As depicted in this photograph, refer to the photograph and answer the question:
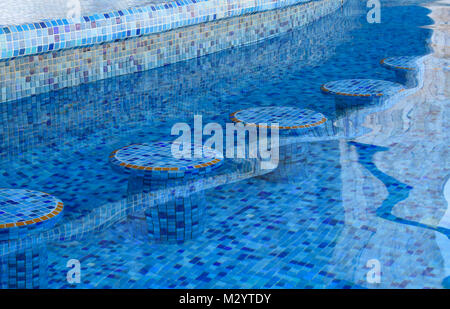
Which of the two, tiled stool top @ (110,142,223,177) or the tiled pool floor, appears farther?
the tiled pool floor

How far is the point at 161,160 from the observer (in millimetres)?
4473

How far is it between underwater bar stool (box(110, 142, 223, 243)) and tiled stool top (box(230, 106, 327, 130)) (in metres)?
0.90

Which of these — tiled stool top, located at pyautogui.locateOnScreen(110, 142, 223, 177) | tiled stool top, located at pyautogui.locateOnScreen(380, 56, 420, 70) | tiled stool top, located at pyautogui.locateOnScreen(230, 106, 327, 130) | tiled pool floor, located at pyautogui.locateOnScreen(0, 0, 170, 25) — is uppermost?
tiled pool floor, located at pyautogui.locateOnScreen(0, 0, 170, 25)

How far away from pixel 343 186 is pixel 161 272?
188cm

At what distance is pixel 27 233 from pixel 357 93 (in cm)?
398

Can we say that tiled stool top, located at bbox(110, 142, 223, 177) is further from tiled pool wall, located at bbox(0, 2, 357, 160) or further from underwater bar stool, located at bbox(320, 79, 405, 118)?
underwater bar stool, located at bbox(320, 79, 405, 118)

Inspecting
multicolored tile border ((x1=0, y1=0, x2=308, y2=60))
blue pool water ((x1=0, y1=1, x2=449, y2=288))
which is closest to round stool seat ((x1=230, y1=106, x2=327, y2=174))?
blue pool water ((x1=0, y1=1, x2=449, y2=288))

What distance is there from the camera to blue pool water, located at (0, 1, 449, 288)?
4.04 metres

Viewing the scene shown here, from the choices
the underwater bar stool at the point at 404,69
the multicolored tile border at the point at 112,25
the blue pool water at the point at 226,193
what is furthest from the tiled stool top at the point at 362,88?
the multicolored tile border at the point at 112,25

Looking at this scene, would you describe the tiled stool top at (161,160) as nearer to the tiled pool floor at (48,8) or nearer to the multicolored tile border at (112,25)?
the multicolored tile border at (112,25)

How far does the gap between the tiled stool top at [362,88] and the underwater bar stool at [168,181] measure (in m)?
2.46

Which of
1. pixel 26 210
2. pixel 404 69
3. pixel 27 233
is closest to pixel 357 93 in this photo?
pixel 404 69

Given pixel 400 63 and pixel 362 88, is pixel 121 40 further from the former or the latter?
pixel 400 63

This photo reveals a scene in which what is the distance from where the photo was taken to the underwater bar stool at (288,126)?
538 cm
